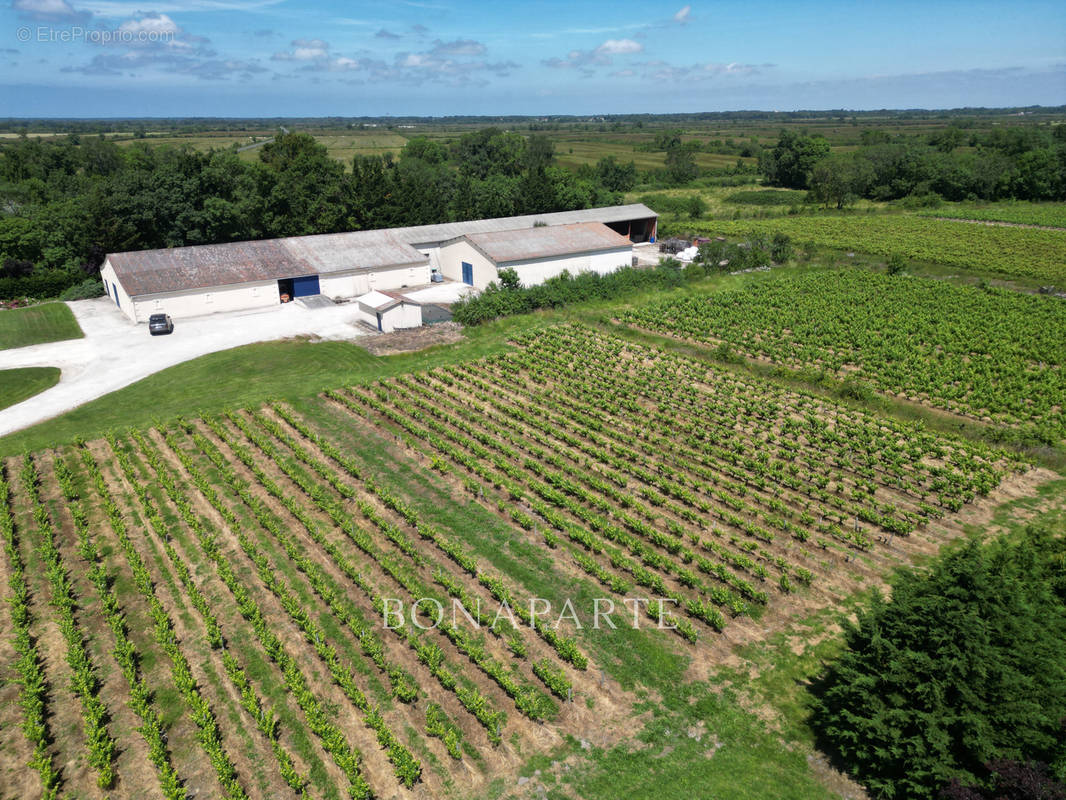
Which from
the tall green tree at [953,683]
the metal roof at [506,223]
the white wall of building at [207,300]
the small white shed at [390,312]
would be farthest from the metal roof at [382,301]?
the tall green tree at [953,683]

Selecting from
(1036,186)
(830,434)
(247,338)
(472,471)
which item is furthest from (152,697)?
(1036,186)

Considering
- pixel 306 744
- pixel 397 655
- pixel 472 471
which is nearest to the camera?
pixel 306 744

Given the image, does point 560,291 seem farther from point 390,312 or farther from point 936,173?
Result: point 936,173

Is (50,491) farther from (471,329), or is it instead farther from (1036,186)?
(1036,186)

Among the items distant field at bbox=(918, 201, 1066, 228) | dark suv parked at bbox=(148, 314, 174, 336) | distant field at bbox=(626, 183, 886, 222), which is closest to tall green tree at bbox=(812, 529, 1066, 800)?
dark suv parked at bbox=(148, 314, 174, 336)

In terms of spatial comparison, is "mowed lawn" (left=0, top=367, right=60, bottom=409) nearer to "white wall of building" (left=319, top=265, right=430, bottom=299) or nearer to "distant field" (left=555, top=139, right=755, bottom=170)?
"white wall of building" (left=319, top=265, right=430, bottom=299)

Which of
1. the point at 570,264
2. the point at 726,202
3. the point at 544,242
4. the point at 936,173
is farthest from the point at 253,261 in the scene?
the point at 936,173
